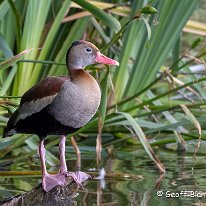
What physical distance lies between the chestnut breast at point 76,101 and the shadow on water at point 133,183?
0.39 metres

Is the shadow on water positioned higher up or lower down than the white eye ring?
lower down

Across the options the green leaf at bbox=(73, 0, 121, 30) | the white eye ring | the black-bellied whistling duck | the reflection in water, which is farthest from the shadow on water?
the green leaf at bbox=(73, 0, 121, 30)

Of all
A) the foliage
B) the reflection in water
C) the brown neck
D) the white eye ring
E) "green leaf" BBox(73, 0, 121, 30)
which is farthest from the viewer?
the foliage

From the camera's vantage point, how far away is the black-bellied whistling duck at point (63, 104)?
419cm

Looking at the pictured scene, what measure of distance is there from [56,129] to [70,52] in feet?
1.40

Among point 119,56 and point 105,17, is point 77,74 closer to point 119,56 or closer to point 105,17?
point 105,17

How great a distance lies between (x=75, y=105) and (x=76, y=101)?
22mm

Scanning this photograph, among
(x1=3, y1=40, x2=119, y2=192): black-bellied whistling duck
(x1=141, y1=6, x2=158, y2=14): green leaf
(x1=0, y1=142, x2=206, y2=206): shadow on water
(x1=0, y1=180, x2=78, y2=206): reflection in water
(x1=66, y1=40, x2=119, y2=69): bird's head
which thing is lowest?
(x1=0, y1=142, x2=206, y2=206): shadow on water

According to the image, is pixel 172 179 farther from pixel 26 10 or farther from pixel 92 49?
pixel 26 10

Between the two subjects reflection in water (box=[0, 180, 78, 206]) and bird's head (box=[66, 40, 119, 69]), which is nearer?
reflection in water (box=[0, 180, 78, 206])

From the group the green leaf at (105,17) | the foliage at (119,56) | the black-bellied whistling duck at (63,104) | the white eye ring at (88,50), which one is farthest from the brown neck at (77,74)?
the foliage at (119,56)

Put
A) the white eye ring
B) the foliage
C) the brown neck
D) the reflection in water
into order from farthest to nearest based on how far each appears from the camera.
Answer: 1. the foliage
2. the white eye ring
3. the brown neck
4. the reflection in water

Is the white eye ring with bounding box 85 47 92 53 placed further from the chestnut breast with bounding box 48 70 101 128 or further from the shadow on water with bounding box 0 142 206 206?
the shadow on water with bounding box 0 142 206 206

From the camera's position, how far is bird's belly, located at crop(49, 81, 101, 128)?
418 centimetres
